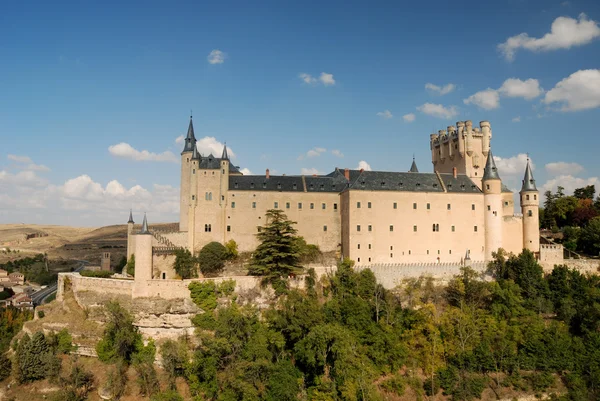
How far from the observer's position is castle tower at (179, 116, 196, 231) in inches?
1829

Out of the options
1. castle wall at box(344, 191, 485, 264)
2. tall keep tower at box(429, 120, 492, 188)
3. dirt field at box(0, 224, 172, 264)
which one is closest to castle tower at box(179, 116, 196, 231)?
castle wall at box(344, 191, 485, 264)

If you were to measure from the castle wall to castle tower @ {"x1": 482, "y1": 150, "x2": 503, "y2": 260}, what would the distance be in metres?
0.50

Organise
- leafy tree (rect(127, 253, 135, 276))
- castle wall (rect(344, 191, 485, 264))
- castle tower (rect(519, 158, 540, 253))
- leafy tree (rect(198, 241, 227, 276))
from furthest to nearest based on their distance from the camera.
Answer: castle tower (rect(519, 158, 540, 253)) → leafy tree (rect(127, 253, 135, 276)) → castle wall (rect(344, 191, 485, 264)) → leafy tree (rect(198, 241, 227, 276))

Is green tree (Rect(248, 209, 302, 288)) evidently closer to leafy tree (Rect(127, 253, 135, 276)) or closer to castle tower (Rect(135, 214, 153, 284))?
castle tower (Rect(135, 214, 153, 284))

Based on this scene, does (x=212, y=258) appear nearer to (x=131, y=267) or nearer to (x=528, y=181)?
(x=131, y=267)

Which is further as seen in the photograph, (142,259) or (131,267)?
(131,267)

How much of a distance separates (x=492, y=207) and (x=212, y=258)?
27615 millimetres

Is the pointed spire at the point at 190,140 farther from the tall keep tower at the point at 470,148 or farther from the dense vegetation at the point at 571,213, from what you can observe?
the dense vegetation at the point at 571,213

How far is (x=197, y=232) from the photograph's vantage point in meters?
46.0

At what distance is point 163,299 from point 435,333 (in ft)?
73.3

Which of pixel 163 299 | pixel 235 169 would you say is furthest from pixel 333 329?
pixel 235 169

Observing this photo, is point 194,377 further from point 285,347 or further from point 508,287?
point 508,287

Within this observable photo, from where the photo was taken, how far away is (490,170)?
154 feet

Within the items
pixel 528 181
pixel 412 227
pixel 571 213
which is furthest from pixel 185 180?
pixel 571 213
